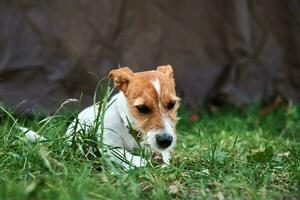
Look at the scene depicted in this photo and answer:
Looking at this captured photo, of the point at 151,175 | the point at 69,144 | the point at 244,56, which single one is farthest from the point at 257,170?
the point at 244,56

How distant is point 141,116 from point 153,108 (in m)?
0.11

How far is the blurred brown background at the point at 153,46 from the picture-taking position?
7855 millimetres

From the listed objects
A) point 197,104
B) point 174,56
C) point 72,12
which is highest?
point 72,12

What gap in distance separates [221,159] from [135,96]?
749 millimetres

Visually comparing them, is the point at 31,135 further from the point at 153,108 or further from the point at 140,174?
the point at 140,174

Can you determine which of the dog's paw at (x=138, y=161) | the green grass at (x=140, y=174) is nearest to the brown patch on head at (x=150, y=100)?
the dog's paw at (x=138, y=161)

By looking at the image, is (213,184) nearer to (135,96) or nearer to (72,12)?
(135,96)

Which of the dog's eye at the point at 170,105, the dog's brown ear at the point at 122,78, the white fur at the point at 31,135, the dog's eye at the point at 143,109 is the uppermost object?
the dog's brown ear at the point at 122,78

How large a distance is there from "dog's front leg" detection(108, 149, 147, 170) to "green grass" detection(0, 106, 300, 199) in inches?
4.0

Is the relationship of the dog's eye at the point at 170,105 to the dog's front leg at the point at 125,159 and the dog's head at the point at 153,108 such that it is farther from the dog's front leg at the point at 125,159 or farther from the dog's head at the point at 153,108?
the dog's front leg at the point at 125,159

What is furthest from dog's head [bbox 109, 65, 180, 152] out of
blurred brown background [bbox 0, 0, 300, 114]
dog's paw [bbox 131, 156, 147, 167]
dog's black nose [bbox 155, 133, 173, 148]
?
blurred brown background [bbox 0, 0, 300, 114]

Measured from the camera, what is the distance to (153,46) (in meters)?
8.50

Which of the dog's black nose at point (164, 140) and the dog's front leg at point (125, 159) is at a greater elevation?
the dog's black nose at point (164, 140)

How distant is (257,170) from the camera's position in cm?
459
